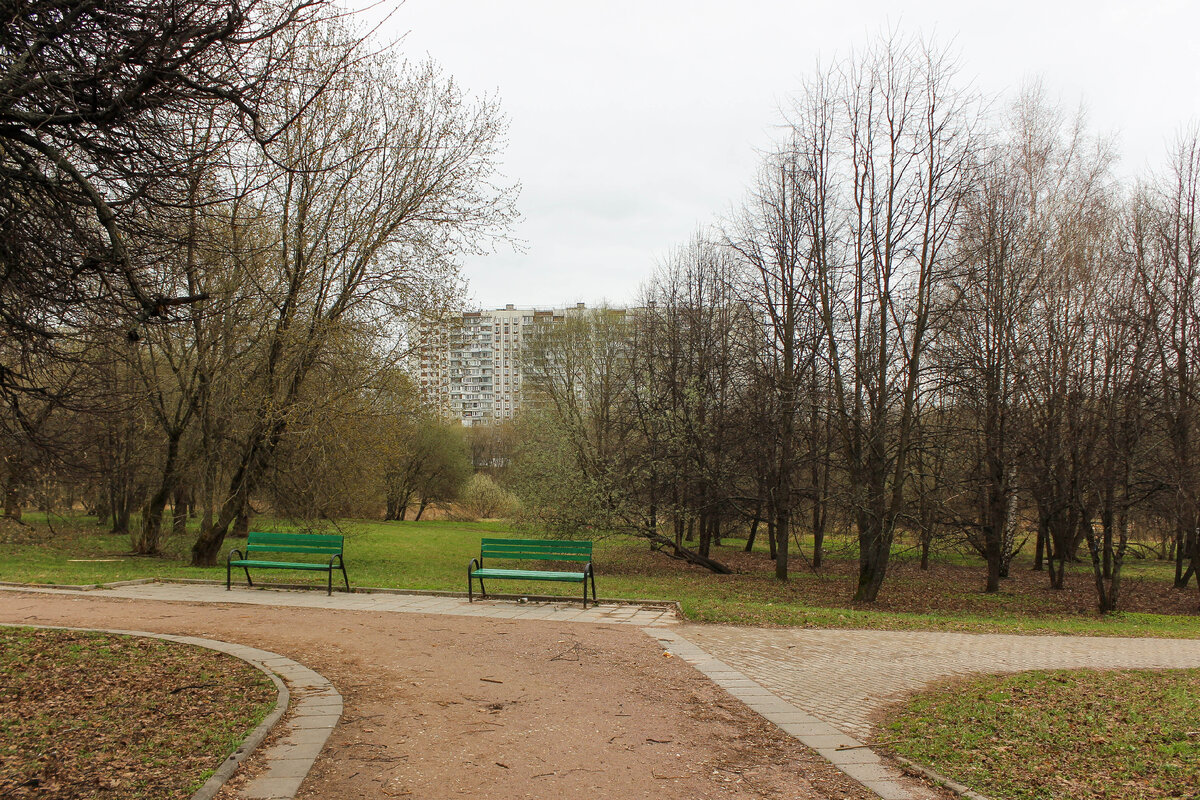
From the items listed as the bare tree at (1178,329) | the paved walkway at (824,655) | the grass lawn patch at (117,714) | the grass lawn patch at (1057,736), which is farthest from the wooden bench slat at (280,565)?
the bare tree at (1178,329)

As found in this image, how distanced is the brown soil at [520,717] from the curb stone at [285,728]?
0.11 metres

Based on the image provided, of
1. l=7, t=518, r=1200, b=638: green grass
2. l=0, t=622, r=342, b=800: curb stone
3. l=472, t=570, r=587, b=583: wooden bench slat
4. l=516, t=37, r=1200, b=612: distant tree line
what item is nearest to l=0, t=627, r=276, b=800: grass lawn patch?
l=0, t=622, r=342, b=800: curb stone

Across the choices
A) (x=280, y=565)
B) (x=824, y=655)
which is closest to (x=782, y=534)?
(x=824, y=655)

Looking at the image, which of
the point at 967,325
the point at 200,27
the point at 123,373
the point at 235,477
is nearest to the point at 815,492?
the point at 967,325

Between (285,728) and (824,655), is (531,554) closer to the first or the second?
(824,655)

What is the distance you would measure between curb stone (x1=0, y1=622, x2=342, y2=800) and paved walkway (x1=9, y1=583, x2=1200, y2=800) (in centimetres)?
327

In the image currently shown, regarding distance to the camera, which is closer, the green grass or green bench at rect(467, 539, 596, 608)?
green bench at rect(467, 539, 596, 608)

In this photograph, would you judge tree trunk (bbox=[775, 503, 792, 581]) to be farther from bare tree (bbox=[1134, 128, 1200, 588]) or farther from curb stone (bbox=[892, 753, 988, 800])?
curb stone (bbox=[892, 753, 988, 800])

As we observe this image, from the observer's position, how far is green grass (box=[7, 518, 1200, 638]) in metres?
12.1

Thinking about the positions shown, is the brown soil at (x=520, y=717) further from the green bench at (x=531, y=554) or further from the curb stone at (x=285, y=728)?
the green bench at (x=531, y=554)

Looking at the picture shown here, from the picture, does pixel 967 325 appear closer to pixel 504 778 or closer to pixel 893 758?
pixel 893 758

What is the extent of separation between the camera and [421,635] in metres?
8.49

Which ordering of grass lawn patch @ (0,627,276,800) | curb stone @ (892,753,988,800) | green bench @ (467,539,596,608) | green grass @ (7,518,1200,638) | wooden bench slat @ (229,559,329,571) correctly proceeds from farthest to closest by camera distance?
green grass @ (7,518,1200,638), wooden bench slat @ (229,559,329,571), green bench @ (467,539,596,608), curb stone @ (892,753,988,800), grass lawn patch @ (0,627,276,800)

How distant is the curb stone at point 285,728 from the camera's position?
4059 millimetres
